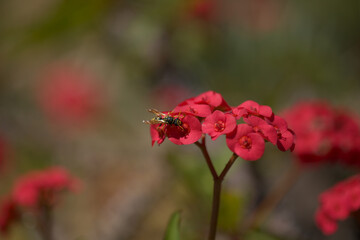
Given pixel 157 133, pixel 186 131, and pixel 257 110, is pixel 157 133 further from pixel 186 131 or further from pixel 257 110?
pixel 257 110

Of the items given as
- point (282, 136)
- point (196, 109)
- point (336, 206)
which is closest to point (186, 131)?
point (196, 109)

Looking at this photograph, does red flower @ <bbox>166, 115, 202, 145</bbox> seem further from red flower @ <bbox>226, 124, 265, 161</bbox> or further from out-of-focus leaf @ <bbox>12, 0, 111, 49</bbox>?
out-of-focus leaf @ <bbox>12, 0, 111, 49</bbox>

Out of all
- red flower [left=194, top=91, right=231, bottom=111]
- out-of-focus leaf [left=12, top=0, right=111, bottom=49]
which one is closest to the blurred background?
out-of-focus leaf [left=12, top=0, right=111, bottom=49]

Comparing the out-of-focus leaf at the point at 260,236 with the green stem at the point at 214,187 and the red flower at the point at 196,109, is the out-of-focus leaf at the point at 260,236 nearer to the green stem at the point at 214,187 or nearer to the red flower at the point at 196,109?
the green stem at the point at 214,187

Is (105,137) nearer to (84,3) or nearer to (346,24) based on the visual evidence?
(84,3)

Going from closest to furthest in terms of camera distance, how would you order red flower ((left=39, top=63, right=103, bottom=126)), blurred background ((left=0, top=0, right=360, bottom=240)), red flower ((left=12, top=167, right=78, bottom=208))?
red flower ((left=12, top=167, right=78, bottom=208)) < blurred background ((left=0, top=0, right=360, bottom=240)) < red flower ((left=39, top=63, right=103, bottom=126))

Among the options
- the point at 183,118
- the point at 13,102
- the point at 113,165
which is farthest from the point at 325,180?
the point at 13,102
